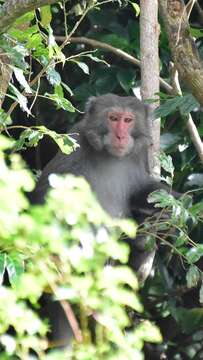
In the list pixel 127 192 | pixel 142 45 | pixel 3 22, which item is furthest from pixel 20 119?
pixel 3 22

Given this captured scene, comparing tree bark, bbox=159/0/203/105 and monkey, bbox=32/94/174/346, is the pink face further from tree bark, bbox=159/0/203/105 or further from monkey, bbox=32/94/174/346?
tree bark, bbox=159/0/203/105

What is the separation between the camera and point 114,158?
7180 millimetres

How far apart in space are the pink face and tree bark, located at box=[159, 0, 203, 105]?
200 centimetres

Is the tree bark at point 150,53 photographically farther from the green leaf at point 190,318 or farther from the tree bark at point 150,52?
the green leaf at point 190,318

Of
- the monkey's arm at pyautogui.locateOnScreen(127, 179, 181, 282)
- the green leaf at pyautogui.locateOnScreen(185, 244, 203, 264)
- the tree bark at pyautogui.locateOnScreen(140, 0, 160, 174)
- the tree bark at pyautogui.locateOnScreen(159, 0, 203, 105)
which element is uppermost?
the tree bark at pyautogui.locateOnScreen(159, 0, 203, 105)

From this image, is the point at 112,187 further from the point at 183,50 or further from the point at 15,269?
the point at 15,269

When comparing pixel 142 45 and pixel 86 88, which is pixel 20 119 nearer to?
pixel 86 88

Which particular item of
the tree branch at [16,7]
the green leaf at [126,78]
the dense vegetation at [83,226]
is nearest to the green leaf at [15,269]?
the dense vegetation at [83,226]

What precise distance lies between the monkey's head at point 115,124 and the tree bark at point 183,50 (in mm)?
2009

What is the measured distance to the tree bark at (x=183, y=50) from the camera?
491cm

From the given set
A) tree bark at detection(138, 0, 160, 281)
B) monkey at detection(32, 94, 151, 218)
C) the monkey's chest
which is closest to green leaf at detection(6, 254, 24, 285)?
tree bark at detection(138, 0, 160, 281)

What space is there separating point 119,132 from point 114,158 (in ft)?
0.76

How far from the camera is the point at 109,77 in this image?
8242mm

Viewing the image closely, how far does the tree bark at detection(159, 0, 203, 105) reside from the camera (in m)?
4.91
